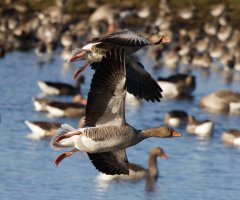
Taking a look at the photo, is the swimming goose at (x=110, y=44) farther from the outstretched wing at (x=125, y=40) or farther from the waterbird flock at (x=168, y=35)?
the waterbird flock at (x=168, y=35)

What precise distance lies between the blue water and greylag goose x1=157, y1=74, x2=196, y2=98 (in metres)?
1.60

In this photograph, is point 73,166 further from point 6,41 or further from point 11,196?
point 6,41

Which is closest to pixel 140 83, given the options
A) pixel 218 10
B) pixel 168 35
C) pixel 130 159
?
pixel 130 159

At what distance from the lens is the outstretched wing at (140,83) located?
49.9 ft

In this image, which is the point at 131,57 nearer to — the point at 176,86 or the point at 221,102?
the point at 221,102

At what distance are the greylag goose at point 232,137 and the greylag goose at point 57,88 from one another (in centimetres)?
754

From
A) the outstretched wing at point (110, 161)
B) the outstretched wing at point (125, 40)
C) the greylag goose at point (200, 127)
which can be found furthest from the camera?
the greylag goose at point (200, 127)

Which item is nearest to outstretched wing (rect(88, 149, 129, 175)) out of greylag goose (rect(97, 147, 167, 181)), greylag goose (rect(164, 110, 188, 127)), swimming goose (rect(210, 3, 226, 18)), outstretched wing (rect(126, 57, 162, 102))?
outstretched wing (rect(126, 57, 162, 102))

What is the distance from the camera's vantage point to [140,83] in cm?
1554

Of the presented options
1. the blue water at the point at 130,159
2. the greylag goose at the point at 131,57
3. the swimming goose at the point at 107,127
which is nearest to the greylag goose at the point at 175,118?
the blue water at the point at 130,159

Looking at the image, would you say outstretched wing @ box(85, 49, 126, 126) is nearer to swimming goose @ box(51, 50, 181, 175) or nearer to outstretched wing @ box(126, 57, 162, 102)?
swimming goose @ box(51, 50, 181, 175)

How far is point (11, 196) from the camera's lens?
20234 mm

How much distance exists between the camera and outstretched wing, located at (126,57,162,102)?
1520 cm

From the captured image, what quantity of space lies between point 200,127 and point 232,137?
1199 millimetres
